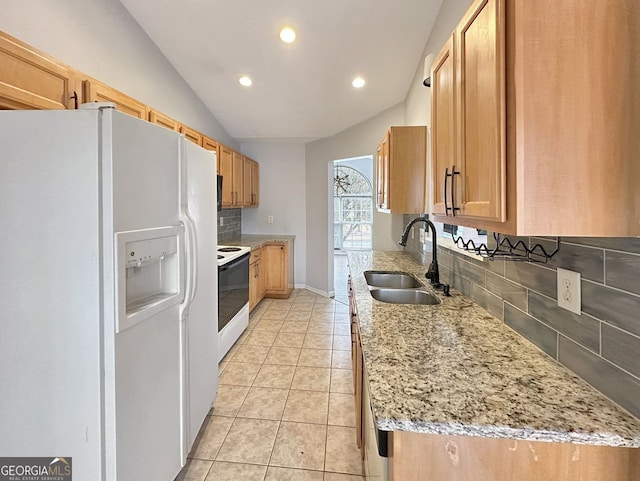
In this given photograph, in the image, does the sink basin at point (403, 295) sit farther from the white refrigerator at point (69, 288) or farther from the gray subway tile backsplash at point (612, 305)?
the white refrigerator at point (69, 288)

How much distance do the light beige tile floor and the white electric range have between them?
0.56 ft

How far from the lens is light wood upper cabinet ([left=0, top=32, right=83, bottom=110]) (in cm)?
134

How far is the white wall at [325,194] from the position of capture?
162 inches

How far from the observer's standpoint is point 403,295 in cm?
196

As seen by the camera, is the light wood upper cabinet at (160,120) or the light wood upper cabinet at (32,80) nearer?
the light wood upper cabinet at (32,80)

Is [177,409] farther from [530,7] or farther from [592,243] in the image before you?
[530,7]

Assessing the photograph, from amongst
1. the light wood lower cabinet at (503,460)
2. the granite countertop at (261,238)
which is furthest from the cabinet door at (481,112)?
the granite countertop at (261,238)

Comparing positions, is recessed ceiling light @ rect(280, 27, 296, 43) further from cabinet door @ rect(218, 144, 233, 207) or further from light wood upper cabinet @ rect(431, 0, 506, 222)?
light wood upper cabinet @ rect(431, 0, 506, 222)

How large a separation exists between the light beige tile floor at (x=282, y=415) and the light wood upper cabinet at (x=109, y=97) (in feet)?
7.05

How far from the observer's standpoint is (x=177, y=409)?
4.93 feet

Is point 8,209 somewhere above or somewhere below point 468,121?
below

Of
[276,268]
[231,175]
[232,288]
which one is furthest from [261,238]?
[232,288]

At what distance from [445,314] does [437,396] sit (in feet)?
2.37

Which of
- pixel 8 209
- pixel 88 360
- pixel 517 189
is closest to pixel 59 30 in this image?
pixel 8 209
